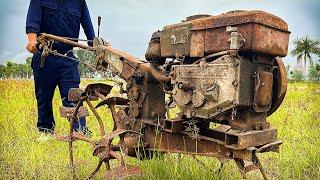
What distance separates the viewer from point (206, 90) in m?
3.24

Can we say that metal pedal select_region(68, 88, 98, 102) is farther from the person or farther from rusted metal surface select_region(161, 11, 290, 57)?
the person

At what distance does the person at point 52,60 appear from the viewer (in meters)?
5.92

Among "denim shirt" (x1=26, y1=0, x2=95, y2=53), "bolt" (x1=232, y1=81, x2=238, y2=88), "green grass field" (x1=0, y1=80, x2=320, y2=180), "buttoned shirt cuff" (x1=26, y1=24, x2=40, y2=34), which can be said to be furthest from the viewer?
"denim shirt" (x1=26, y1=0, x2=95, y2=53)

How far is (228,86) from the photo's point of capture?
312 centimetres

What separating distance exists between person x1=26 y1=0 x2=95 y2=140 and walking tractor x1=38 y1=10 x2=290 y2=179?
1.83 m

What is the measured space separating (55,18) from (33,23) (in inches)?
14.1

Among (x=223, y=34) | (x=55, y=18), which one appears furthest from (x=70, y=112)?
(x=55, y=18)

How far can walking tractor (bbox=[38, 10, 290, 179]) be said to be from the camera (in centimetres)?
313

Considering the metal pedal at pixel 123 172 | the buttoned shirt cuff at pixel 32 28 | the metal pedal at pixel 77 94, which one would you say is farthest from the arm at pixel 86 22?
the metal pedal at pixel 123 172

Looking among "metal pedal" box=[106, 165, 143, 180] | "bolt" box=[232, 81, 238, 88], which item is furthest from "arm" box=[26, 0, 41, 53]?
"bolt" box=[232, 81, 238, 88]

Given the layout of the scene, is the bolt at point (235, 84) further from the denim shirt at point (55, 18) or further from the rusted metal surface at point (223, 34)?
the denim shirt at point (55, 18)

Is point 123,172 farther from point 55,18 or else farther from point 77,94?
point 55,18

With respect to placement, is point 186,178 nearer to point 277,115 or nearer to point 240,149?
point 240,149

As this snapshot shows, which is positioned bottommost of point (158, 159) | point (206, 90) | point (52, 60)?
point (158, 159)
